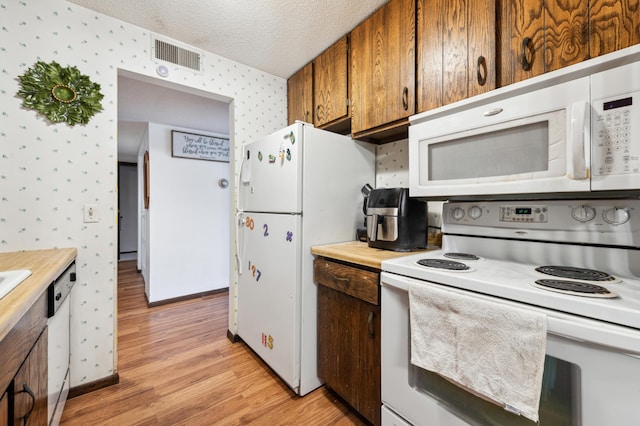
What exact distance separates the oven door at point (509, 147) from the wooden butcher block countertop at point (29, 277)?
1.44 metres

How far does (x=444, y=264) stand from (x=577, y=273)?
0.40m

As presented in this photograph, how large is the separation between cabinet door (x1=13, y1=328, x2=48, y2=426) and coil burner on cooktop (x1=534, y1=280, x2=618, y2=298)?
1497mm

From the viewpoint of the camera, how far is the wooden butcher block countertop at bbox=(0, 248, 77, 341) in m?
0.64

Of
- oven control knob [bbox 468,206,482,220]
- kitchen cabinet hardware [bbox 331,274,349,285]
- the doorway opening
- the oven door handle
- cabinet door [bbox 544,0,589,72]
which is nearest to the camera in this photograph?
the oven door handle

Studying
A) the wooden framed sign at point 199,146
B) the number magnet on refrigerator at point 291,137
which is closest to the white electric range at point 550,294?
the number magnet on refrigerator at point 291,137

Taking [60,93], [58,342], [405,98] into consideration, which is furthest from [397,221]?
[60,93]

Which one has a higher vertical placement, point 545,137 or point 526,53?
point 526,53

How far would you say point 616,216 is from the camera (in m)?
0.89

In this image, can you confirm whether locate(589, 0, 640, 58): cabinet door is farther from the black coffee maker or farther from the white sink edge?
the white sink edge

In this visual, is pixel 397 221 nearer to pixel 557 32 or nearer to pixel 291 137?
pixel 291 137

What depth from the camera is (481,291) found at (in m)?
0.83

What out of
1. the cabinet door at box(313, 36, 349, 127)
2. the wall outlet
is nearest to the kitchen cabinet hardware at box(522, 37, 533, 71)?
the cabinet door at box(313, 36, 349, 127)

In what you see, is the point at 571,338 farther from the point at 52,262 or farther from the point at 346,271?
the point at 52,262

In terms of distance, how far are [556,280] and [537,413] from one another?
1.26 ft
